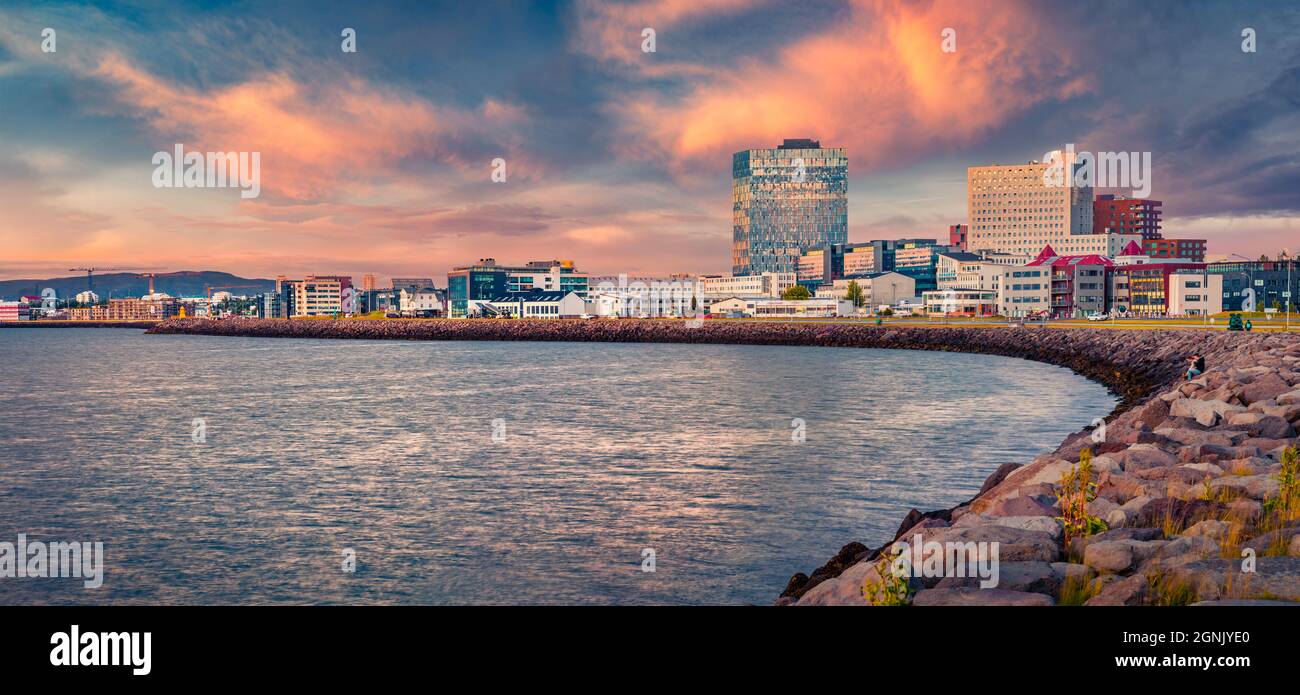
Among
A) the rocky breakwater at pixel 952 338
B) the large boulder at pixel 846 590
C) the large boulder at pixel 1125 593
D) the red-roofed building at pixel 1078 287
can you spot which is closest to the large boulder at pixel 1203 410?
the large boulder at pixel 846 590

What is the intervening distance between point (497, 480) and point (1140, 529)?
19.9 m

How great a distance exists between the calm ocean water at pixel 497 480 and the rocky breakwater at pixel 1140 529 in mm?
4107

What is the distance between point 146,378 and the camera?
83.2 m

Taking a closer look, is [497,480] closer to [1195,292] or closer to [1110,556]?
[1110,556]

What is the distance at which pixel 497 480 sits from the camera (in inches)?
1150

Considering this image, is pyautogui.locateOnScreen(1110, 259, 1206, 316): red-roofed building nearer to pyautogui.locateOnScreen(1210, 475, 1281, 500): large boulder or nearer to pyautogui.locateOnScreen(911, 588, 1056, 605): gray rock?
pyautogui.locateOnScreen(1210, 475, 1281, 500): large boulder

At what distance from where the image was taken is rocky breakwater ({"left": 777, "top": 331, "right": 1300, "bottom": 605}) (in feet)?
34.0

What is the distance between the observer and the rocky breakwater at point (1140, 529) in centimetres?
1035

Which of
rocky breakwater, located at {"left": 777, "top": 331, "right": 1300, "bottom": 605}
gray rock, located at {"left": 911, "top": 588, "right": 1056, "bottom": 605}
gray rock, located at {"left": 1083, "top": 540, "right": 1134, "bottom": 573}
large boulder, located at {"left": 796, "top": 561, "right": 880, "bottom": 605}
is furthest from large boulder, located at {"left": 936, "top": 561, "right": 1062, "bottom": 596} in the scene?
large boulder, located at {"left": 796, "top": 561, "right": 880, "bottom": 605}
